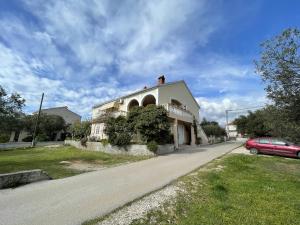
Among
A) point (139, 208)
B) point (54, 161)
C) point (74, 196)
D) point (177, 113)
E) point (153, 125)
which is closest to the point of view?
point (139, 208)

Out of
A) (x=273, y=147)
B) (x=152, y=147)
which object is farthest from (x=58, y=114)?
(x=273, y=147)

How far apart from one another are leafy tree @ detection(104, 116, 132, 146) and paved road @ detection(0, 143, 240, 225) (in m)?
8.67

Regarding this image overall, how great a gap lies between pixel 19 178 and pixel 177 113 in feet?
57.0

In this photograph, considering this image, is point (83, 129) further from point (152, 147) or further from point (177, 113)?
point (152, 147)

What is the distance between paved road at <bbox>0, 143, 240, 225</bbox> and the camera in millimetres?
5027

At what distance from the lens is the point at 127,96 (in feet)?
95.9

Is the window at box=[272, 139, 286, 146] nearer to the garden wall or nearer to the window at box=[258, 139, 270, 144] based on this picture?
the window at box=[258, 139, 270, 144]

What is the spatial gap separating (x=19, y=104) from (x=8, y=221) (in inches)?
763

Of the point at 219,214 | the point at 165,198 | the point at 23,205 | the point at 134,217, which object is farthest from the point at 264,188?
the point at 23,205

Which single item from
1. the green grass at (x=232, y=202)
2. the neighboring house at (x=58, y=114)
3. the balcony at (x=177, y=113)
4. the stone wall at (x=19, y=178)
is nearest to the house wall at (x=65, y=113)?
the neighboring house at (x=58, y=114)

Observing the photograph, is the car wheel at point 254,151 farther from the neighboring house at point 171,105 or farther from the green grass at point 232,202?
the green grass at point 232,202

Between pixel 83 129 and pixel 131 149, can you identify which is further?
pixel 83 129

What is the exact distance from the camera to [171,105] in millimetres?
21375

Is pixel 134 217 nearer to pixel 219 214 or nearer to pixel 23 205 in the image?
pixel 219 214
